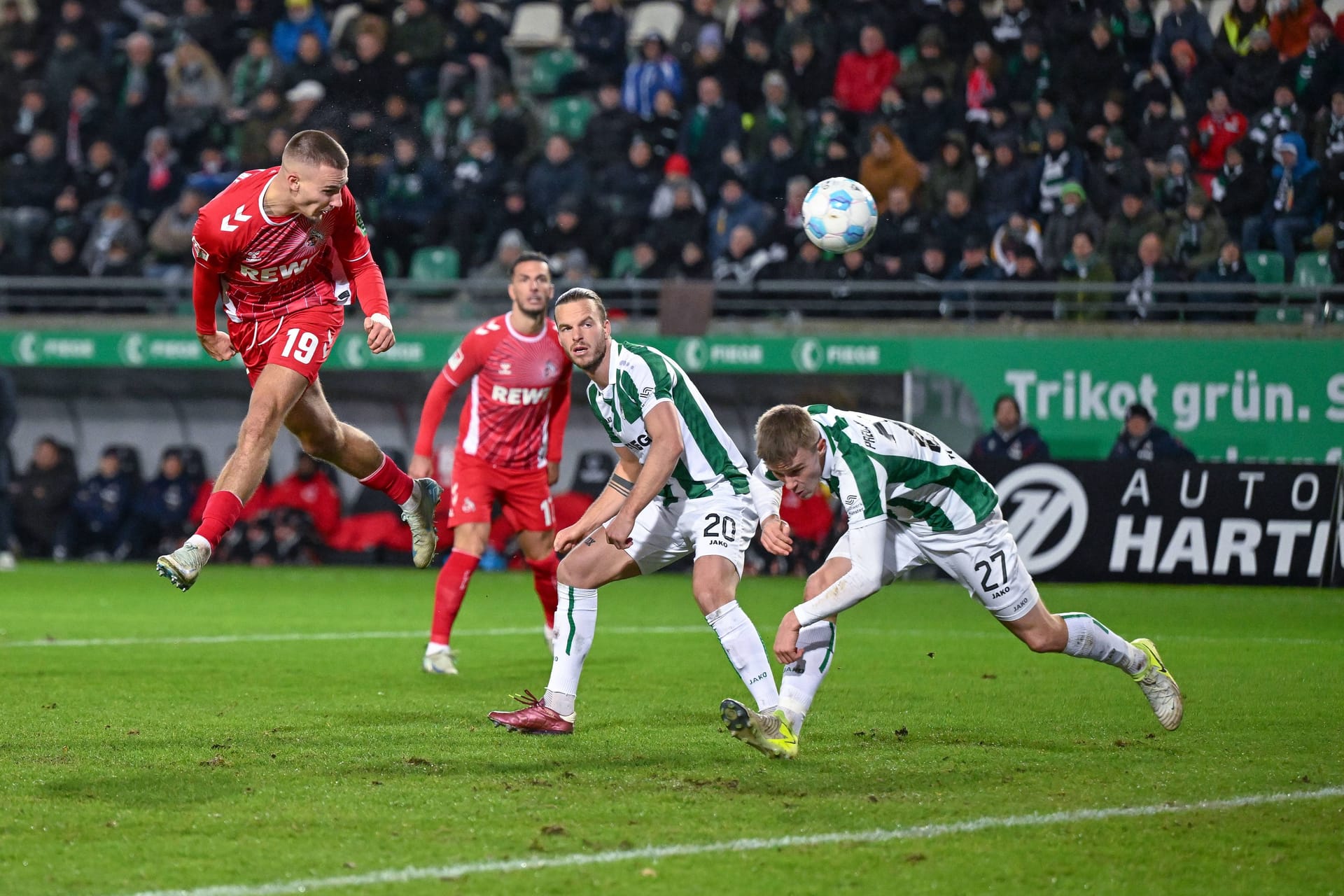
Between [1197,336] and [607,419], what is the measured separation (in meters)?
11.0

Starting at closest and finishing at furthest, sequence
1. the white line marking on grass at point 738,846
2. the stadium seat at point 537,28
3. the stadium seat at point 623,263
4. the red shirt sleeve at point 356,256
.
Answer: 1. the white line marking on grass at point 738,846
2. the red shirt sleeve at point 356,256
3. the stadium seat at point 623,263
4. the stadium seat at point 537,28

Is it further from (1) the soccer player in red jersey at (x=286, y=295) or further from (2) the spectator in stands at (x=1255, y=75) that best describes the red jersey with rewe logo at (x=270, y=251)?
(2) the spectator in stands at (x=1255, y=75)

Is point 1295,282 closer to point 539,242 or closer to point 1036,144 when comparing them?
point 1036,144

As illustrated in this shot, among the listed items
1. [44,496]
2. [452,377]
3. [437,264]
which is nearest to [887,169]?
[437,264]

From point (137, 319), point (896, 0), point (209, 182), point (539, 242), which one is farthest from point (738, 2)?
point (137, 319)

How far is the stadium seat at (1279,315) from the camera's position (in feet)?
54.3

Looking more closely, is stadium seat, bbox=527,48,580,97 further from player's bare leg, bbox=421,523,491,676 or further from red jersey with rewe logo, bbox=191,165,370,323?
red jersey with rewe logo, bbox=191,165,370,323

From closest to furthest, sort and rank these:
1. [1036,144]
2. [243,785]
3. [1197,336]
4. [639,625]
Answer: [243,785] → [639,625] → [1197,336] → [1036,144]

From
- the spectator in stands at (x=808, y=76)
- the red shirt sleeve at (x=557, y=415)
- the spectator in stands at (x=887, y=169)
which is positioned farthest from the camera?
the spectator in stands at (x=808, y=76)

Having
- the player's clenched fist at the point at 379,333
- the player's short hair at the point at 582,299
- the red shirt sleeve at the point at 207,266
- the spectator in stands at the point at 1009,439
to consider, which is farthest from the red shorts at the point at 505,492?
the spectator in stands at the point at 1009,439

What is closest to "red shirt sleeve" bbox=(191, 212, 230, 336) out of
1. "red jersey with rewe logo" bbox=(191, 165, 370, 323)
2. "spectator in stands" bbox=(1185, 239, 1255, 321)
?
"red jersey with rewe logo" bbox=(191, 165, 370, 323)

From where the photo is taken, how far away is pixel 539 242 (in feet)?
64.6

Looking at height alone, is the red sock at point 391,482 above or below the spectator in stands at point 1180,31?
below

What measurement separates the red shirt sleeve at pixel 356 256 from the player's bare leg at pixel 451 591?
2214mm
